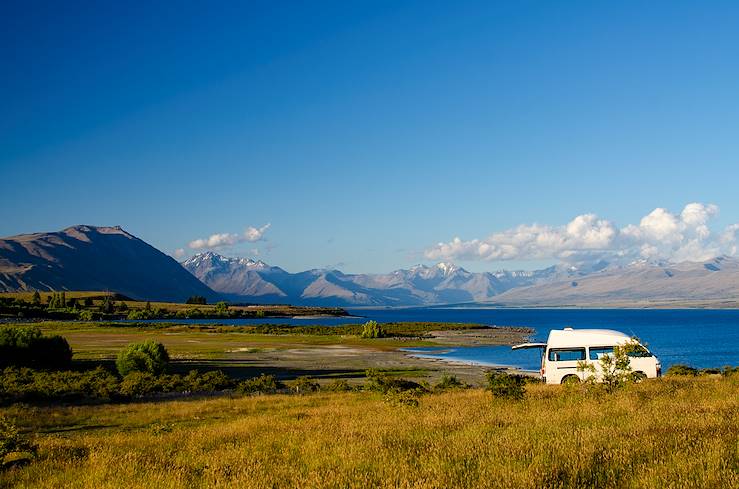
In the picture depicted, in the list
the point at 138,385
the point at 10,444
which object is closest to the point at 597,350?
the point at 10,444

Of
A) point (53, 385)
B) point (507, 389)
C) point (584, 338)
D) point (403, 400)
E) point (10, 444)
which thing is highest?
point (584, 338)

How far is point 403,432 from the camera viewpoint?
15344mm

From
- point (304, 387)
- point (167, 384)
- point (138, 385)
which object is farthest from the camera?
point (167, 384)

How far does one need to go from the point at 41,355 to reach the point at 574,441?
48.8 metres

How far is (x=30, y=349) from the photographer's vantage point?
48.8 meters

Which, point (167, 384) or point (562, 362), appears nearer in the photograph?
point (562, 362)

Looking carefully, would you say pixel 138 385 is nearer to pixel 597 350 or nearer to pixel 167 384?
pixel 167 384

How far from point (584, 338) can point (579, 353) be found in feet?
2.95

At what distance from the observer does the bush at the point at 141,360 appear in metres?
47.5

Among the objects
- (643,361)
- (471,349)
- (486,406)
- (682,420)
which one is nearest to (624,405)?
(682,420)

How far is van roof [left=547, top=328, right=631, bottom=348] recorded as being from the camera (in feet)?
102

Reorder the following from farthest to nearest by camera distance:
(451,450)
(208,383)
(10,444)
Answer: (208,383), (10,444), (451,450)

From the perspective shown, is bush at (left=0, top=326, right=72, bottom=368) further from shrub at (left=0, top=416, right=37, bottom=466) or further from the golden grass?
shrub at (left=0, top=416, right=37, bottom=466)

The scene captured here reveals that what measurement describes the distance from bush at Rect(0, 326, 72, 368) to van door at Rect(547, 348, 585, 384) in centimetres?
3945
